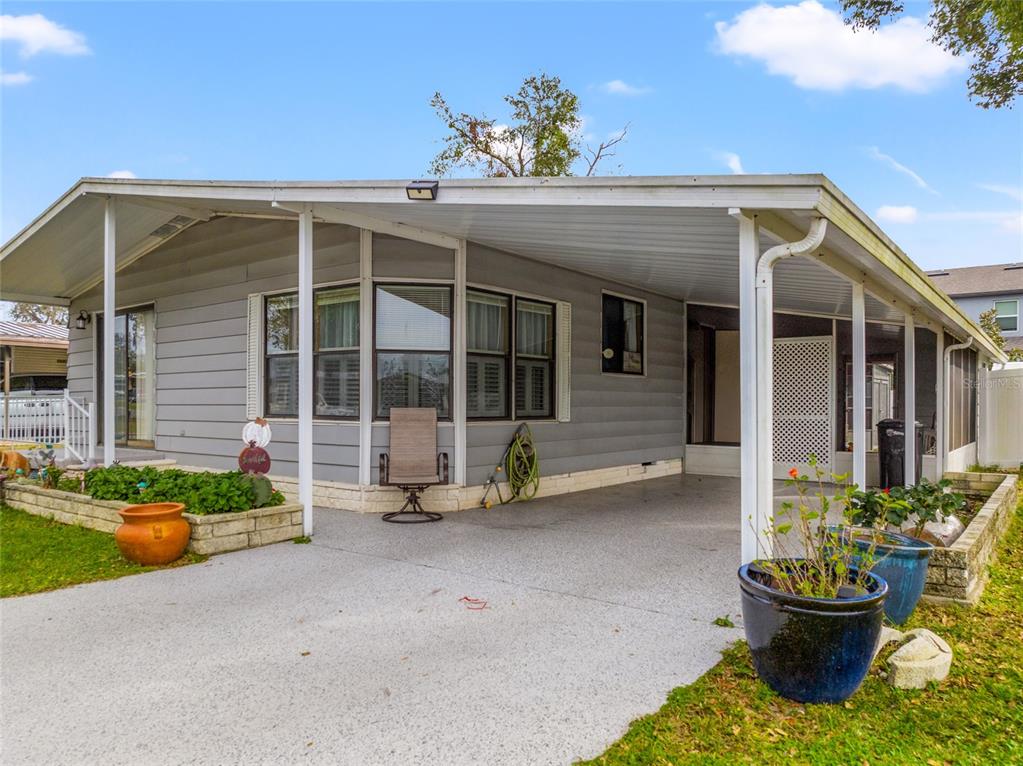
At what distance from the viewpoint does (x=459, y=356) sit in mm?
6215

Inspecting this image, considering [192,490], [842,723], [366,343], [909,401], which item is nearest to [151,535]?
[192,490]

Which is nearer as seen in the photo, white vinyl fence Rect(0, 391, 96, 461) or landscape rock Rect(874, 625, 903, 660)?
landscape rock Rect(874, 625, 903, 660)

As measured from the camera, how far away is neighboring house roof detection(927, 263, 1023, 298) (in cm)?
2008

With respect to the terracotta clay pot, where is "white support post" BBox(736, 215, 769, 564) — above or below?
above

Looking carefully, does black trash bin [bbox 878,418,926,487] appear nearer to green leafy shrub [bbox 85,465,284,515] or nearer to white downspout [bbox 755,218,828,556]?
white downspout [bbox 755,218,828,556]

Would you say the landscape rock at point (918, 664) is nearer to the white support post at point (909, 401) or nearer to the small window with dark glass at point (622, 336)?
the white support post at point (909, 401)

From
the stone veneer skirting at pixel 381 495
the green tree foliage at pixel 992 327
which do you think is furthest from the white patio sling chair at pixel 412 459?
the green tree foliage at pixel 992 327

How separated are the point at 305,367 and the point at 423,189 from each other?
5.85ft

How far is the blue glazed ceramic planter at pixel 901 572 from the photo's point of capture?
3227mm

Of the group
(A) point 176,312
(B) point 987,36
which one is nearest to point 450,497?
(A) point 176,312

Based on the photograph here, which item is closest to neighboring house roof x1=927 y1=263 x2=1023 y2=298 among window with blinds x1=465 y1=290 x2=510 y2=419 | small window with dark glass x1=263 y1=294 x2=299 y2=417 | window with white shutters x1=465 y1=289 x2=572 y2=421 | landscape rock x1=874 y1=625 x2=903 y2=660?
window with white shutters x1=465 y1=289 x2=572 y2=421

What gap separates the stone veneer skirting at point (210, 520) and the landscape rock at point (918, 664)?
411 cm

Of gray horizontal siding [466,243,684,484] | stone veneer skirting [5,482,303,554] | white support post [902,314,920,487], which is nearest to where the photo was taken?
stone veneer skirting [5,482,303,554]

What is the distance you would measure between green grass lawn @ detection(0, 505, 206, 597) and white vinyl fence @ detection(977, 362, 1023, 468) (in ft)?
43.5
